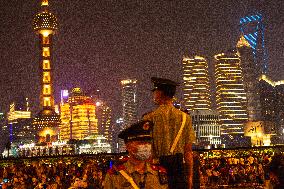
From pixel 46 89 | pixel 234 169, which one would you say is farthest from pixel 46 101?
pixel 234 169

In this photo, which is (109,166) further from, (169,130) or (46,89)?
(46,89)

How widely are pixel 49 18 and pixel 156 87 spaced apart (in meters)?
188

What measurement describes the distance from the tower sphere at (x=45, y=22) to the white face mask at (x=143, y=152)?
604ft

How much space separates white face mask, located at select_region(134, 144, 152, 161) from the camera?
4.47 metres

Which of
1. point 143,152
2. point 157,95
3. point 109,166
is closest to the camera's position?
point 143,152

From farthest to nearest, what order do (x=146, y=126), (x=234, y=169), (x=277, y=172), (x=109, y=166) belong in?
(x=234, y=169)
(x=109, y=166)
(x=277, y=172)
(x=146, y=126)

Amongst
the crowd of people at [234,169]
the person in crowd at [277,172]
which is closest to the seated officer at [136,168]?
the person in crowd at [277,172]

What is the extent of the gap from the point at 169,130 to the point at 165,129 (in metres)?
0.05

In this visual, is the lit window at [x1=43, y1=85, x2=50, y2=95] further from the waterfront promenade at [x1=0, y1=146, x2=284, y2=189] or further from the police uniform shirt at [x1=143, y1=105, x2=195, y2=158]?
the police uniform shirt at [x1=143, y1=105, x2=195, y2=158]

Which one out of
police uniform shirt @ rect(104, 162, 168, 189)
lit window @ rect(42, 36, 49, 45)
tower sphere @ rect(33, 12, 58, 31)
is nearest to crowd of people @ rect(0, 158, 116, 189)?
police uniform shirt @ rect(104, 162, 168, 189)

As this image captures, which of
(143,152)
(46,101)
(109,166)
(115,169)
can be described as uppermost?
(46,101)

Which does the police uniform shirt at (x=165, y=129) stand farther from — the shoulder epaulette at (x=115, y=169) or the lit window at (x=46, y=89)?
the lit window at (x=46, y=89)

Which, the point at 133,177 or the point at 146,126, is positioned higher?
the point at 146,126

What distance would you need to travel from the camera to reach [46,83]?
16775cm
